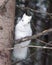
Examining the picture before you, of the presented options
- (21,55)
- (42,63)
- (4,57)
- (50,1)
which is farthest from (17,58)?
(42,63)

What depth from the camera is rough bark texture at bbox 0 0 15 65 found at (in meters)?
1.15

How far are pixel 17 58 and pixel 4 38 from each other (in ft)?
1.09

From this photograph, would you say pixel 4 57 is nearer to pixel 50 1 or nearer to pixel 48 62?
pixel 50 1

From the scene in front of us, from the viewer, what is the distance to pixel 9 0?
120cm

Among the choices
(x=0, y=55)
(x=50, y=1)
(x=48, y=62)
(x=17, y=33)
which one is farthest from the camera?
(x=48, y=62)

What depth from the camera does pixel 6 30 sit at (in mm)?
1171

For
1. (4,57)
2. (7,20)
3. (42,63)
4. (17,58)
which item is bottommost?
(42,63)

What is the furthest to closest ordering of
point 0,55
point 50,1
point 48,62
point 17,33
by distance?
point 48,62
point 50,1
point 17,33
point 0,55

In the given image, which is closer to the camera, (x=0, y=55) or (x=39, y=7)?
(x=0, y=55)

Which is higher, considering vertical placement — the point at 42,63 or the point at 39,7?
the point at 39,7

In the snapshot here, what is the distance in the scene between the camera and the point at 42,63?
9.21ft

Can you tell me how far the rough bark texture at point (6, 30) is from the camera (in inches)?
45.3

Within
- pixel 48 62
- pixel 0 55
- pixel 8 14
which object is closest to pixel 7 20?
pixel 8 14

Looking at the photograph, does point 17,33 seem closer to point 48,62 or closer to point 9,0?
point 9,0
